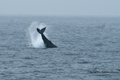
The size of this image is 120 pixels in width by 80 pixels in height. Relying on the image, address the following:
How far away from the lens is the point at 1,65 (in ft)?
116

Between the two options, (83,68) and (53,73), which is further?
(83,68)

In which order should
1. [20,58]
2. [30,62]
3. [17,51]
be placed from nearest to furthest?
[30,62] < [20,58] < [17,51]

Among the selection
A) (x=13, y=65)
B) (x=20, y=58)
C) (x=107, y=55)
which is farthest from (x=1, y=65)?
(x=107, y=55)

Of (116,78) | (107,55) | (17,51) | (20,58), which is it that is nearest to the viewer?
(116,78)

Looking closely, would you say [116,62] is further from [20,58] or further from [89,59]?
[20,58]

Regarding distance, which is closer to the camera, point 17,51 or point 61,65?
point 61,65

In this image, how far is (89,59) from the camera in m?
39.9

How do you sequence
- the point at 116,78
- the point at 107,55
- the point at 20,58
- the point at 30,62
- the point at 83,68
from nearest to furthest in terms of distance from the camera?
the point at 116,78 → the point at 83,68 → the point at 30,62 → the point at 20,58 → the point at 107,55

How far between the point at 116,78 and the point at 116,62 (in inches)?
311

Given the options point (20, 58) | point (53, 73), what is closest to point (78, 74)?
point (53, 73)

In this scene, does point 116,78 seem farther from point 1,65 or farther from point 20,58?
point 20,58

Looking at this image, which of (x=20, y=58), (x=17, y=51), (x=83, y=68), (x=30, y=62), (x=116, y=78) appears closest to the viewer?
(x=116, y=78)

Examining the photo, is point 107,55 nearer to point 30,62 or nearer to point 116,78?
point 30,62

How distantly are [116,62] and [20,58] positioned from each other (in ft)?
31.0
